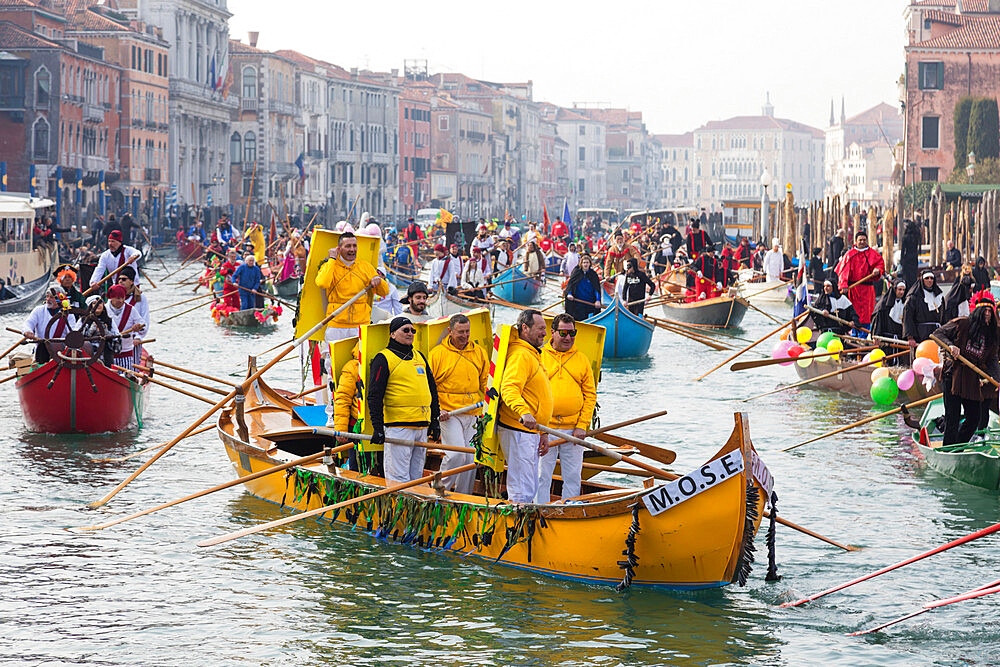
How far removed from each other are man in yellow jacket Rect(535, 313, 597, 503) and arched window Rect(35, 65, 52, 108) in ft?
171

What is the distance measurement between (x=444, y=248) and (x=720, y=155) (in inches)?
6679

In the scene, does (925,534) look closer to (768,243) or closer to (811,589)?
(811,589)

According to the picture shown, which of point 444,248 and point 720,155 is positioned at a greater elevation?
point 720,155

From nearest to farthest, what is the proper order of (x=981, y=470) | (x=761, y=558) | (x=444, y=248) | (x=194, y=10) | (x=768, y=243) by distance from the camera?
1. (x=761, y=558)
2. (x=981, y=470)
3. (x=444, y=248)
4. (x=768, y=243)
5. (x=194, y=10)

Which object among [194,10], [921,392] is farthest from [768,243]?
[194,10]

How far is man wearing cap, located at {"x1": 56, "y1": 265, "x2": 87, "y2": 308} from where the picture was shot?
15227mm

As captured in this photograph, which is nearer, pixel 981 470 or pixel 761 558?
pixel 761 558

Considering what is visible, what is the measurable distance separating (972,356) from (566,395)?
13.5ft

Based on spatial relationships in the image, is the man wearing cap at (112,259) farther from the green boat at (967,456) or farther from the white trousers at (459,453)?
the green boat at (967,456)

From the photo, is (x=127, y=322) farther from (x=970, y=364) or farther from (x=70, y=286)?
(x=970, y=364)

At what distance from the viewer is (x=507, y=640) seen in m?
8.69

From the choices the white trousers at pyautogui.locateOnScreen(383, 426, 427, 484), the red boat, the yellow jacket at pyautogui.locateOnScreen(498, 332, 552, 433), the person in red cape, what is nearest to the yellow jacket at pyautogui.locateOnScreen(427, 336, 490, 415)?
the white trousers at pyautogui.locateOnScreen(383, 426, 427, 484)

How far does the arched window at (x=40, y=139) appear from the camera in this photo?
58031 millimetres

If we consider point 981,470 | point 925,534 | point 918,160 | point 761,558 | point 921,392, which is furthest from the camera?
point 918,160
